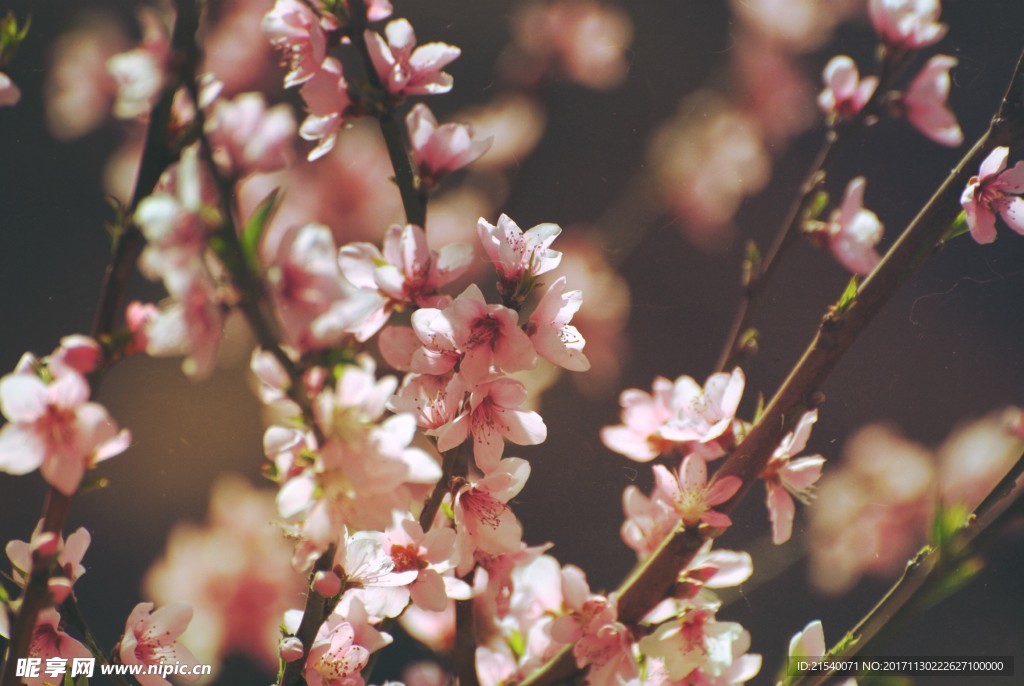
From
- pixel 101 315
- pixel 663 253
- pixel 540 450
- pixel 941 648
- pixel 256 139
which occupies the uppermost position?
pixel 256 139

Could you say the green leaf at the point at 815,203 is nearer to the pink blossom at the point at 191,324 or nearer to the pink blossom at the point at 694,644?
the pink blossom at the point at 694,644

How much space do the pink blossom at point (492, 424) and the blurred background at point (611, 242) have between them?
1.01 feet

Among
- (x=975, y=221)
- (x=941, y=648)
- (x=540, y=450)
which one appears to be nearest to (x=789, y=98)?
(x=975, y=221)

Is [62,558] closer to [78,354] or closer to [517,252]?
[78,354]

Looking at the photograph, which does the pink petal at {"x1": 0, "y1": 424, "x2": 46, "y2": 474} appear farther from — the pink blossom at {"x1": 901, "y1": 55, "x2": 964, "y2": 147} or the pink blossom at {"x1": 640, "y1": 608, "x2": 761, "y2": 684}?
the pink blossom at {"x1": 901, "y1": 55, "x2": 964, "y2": 147}

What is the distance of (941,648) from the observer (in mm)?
869

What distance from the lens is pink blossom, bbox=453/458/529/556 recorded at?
0.49 meters

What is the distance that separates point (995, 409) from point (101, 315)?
34.8 inches

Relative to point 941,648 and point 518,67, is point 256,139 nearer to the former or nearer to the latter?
point 518,67

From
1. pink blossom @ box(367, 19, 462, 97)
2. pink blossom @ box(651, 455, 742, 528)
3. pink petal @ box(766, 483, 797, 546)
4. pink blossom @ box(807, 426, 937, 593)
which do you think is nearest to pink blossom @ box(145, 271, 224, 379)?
pink blossom @ box(367, 19, 462, 97)

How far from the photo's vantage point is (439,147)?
50cm

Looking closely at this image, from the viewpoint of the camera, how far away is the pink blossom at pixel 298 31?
1.56 feet

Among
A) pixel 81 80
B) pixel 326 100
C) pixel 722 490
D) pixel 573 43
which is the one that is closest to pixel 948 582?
pixel 722 490

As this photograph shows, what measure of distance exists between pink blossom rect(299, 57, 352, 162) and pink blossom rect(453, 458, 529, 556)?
231 mm
